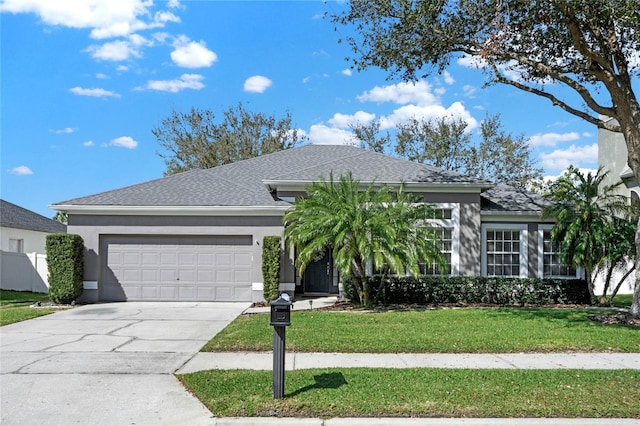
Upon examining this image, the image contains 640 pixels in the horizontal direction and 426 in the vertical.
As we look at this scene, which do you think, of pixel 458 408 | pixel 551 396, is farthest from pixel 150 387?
pixel 551 396

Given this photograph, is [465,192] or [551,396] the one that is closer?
[551,396]

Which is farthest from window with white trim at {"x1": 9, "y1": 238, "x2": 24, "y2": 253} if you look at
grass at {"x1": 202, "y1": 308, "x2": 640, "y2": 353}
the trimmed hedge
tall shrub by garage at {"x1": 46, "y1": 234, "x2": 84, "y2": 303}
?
the trimmed hedge

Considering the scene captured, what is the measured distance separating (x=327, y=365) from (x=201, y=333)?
395 centimetres

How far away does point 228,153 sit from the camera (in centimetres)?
3756

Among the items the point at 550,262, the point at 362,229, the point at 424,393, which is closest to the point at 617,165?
the point at 550,262

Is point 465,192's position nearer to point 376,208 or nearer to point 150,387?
point 376,208

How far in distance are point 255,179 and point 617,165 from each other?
17.6m

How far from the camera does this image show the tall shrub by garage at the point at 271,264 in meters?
15.1

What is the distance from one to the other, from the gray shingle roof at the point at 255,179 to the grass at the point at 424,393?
9.56 m

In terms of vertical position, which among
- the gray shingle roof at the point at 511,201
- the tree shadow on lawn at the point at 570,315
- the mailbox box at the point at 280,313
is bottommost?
the tree shadow on lawn at the point at 570,315

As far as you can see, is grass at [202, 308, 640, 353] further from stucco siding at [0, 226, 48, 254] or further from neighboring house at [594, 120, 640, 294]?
stucco siding at [0, 226, 48, 254]

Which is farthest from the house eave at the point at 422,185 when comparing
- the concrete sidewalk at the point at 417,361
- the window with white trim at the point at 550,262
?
the concrete sidewalk at the point at 417,361

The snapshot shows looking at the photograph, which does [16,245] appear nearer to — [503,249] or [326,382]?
[503,249]

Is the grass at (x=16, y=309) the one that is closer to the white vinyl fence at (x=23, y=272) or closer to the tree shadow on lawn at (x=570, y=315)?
the white vinyl fence at (x=23, y=272)
